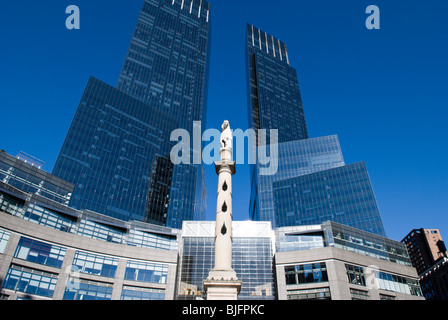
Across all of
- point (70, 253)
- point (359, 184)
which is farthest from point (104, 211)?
point (359, 184)

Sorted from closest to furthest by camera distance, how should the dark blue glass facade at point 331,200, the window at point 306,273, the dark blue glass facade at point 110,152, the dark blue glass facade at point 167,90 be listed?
the window at point 306,273 → the dark blue glass facade at point 331,200 → the dark blue glass facade at point 110,152 → the dark blue glass facade at point 167,90

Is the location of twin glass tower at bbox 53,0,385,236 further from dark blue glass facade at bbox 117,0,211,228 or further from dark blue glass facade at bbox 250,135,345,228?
dark blue glass facade at bbox 117,0,211,228

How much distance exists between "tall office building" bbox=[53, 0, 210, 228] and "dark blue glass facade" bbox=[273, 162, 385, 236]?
1893 inches

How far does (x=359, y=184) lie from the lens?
119625 millimetres

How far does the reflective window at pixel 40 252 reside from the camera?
43.7 metres

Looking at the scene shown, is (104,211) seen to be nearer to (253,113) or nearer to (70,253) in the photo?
(70,253)

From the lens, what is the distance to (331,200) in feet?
396

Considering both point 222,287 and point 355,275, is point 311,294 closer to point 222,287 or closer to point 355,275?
point 355,275

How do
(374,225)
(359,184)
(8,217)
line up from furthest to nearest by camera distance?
(359,184) → (374,225) → (8,217)

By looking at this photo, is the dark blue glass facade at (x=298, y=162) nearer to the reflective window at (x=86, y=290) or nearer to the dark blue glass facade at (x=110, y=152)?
the dark blue glass facade at (x=110, y=152)

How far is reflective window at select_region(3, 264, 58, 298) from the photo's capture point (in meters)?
41.9

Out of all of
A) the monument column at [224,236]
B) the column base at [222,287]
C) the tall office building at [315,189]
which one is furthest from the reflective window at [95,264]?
the tall office building at [315,189]

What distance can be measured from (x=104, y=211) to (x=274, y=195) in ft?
227

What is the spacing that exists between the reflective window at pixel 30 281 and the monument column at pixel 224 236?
1255 inches
